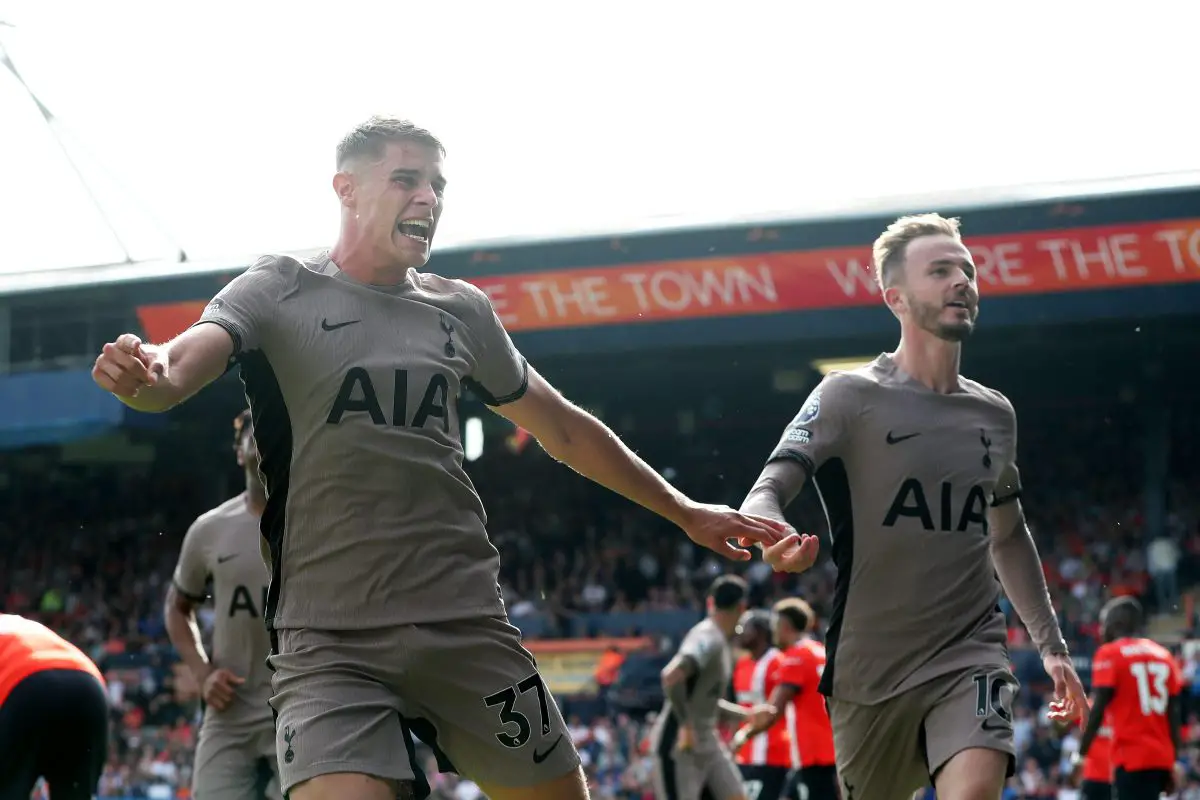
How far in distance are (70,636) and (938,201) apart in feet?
54.6

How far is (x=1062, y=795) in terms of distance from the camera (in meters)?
17.1

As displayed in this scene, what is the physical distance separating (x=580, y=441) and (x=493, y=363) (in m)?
0.35

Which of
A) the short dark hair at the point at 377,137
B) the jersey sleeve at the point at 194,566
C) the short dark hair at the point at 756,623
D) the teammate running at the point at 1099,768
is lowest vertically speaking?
the teammate running at the point at 1099,768

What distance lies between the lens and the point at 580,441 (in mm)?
4727

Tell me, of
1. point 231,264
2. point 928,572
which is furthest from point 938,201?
point 928,572

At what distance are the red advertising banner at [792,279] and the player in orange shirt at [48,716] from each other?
17.4 meters

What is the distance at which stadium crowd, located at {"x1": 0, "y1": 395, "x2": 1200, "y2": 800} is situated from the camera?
20156 millimetres

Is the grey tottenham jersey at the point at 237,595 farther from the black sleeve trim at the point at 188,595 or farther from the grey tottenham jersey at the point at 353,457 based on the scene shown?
the grey tottenham jersey at the point at 353,457

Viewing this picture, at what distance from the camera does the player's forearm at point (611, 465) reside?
468cm

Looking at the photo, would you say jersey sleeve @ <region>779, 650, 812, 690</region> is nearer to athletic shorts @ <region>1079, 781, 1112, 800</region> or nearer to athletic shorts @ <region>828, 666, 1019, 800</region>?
athletic shorts @ <region>1079, 781, 1112, 800</region>

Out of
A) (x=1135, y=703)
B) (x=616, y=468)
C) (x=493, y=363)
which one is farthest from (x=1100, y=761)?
(x=493, y=363)

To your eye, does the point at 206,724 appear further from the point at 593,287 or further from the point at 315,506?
the point at 593,287

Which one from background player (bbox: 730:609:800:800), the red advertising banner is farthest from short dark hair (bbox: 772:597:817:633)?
the red advertising banner

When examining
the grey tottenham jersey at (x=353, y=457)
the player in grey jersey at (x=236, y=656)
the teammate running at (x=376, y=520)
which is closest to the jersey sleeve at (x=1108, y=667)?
the player in grey jersey at (x=236, y=656)
